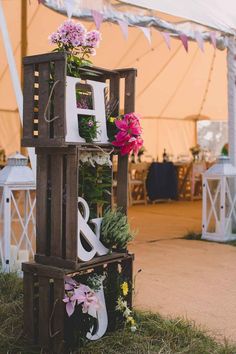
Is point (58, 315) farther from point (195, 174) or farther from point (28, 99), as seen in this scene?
point (195, 174)

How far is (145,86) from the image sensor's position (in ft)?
31.3

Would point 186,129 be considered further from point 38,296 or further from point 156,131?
point 38,296

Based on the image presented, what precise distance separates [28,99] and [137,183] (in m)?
6.22

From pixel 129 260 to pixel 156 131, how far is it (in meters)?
8.03

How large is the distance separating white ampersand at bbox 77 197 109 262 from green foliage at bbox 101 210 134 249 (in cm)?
3

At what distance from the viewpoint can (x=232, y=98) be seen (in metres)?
5.57

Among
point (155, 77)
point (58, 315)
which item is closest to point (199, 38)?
point (58, 315)

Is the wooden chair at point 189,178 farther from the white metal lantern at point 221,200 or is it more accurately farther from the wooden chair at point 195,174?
the white metal lantern at point 221,200

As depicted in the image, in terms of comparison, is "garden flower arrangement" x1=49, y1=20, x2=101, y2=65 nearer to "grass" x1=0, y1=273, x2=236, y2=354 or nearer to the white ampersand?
the white ampersand

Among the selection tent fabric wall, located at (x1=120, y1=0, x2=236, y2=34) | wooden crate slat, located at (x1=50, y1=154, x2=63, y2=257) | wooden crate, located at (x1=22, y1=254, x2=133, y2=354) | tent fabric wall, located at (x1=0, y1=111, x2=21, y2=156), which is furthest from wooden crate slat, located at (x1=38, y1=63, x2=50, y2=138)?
tent fabric wall, located at (x1=0, y1=111, x2=21, y2=156)

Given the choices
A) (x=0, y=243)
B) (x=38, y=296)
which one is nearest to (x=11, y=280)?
(x=0, y=243)

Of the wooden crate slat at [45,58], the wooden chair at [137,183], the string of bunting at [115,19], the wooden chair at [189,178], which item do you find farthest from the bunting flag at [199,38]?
the wooden chair at [189,178]

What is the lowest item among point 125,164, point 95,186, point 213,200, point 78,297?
point 78,297

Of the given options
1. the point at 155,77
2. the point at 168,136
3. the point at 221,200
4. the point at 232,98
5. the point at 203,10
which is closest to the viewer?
the point at 203,10
